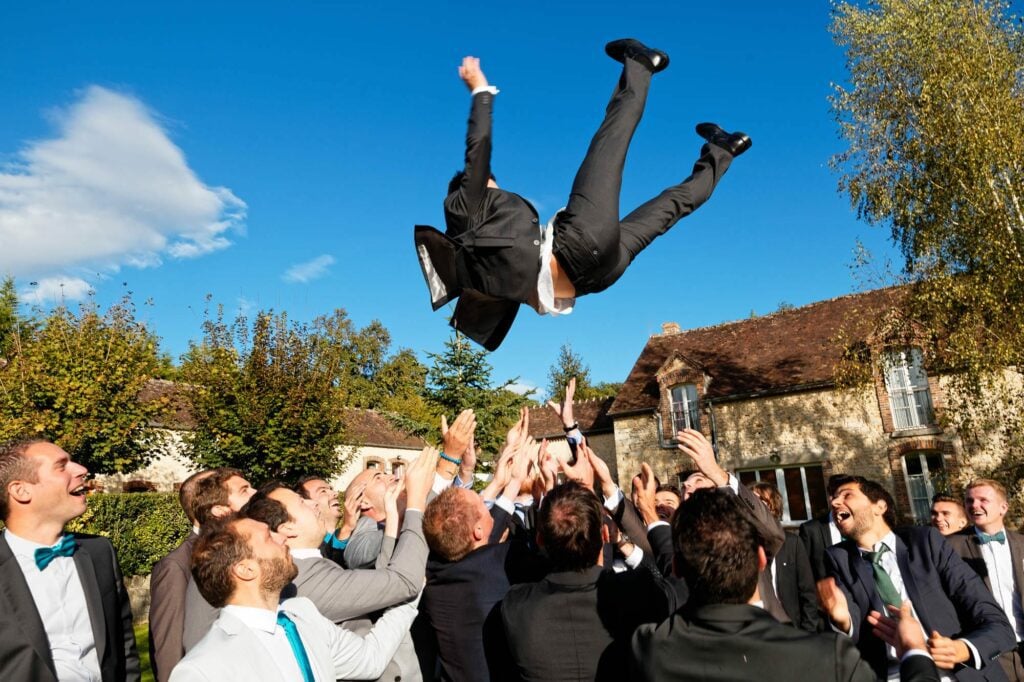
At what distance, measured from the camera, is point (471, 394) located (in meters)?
23.3

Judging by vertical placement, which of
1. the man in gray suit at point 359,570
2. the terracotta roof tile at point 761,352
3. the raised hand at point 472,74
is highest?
the terracotta roof tile at point 761,352

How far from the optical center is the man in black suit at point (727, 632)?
2.01m

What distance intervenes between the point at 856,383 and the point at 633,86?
1289 cm

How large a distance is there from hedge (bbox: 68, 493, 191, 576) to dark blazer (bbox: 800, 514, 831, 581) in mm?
11701

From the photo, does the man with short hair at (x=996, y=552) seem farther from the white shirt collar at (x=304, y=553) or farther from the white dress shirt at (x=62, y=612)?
the white dress shirt at (x=62, y=612)

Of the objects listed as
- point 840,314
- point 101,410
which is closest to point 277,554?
point 101,410

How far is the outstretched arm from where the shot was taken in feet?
10.3

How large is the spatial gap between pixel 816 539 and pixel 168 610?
406 cm

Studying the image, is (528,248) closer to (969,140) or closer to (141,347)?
(969,140)

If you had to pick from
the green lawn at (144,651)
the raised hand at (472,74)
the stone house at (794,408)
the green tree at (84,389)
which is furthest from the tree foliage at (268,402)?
the raised hand at (472,74)

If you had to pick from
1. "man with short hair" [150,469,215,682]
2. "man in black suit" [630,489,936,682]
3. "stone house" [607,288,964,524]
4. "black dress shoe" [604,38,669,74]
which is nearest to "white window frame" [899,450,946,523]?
"stone house" [607,288,964,524]

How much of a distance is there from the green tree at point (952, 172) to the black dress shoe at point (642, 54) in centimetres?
1073

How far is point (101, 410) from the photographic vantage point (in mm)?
15828

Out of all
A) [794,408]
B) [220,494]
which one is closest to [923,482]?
[794,408]
